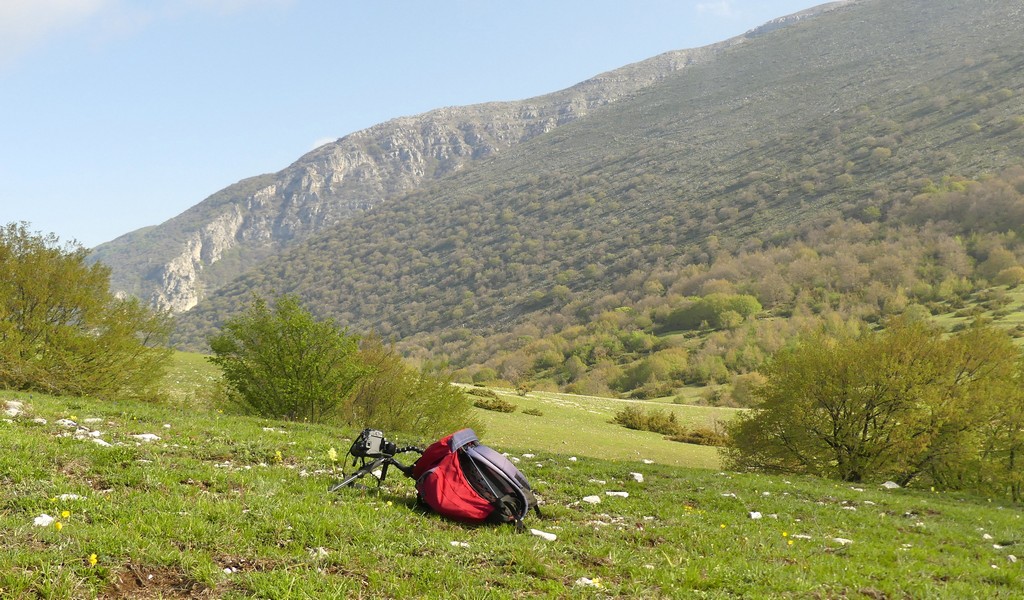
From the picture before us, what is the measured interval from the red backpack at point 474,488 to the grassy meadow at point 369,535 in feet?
0.73

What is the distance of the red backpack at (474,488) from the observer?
24.9ft

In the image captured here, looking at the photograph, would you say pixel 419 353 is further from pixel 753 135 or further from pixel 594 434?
pixel 753 135

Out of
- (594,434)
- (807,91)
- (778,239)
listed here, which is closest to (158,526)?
(594,434)

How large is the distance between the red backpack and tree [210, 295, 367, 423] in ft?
56.3

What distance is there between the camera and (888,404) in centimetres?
2392

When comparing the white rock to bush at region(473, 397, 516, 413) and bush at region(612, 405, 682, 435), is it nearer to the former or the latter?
bush at region(473, 397, 516, 413)

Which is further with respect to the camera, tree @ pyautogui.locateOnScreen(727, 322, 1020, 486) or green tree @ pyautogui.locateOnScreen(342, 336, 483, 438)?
green tree @ pyautogui.locateOnScreen(342, 336, 483, 438)

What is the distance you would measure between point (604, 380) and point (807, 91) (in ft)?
535

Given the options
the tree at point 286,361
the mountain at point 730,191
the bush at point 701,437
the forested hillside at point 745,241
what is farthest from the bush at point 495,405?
the mountain at point 730,191

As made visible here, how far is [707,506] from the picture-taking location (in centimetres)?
1178

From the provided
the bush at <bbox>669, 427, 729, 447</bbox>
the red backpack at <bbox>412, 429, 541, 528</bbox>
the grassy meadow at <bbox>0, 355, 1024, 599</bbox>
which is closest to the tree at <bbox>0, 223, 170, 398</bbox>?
the grassy meadow at <bbox>0, 355, 1024, 599</bbox>

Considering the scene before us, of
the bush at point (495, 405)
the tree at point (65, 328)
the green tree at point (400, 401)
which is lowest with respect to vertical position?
the bush at point (495, 405)

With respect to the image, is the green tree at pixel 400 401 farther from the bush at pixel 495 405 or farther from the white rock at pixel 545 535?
the white rock at pixel 545 535

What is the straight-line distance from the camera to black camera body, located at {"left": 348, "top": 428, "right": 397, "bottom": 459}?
838 centimetres
